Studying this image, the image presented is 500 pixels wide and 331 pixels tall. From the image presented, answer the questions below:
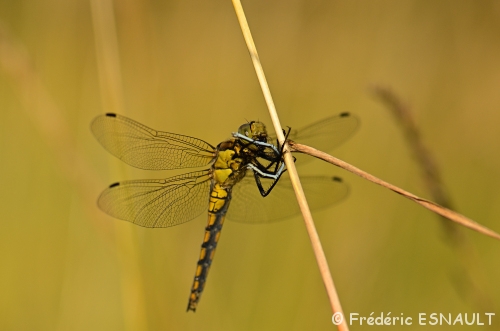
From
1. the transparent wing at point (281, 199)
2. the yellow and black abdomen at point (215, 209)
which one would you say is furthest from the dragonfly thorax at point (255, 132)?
the transparent wing at point (281, 199)

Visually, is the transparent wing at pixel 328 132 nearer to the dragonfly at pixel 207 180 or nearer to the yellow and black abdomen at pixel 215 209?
the dragonfly at pixel 207 180

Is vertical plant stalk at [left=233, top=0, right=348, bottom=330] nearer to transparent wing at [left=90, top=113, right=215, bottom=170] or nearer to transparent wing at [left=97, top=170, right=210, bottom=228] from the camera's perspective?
transparent wing at [left=90, top=113, right=215, bottom=170]

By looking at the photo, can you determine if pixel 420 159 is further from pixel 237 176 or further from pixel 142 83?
pixel 142 83

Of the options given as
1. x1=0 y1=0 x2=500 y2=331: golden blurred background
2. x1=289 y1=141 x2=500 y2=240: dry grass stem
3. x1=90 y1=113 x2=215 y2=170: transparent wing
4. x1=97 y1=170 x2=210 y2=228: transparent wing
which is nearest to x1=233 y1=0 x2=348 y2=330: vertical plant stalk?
x1=289 y1=141 x2=500 y2=240: dry grass stem

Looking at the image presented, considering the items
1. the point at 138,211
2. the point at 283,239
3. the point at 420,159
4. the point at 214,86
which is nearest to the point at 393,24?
the point at 214,86

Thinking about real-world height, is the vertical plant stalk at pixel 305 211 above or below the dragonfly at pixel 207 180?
below
